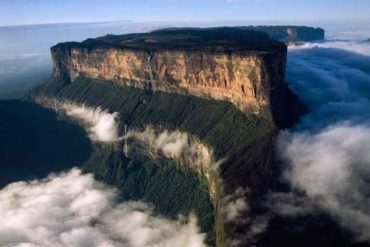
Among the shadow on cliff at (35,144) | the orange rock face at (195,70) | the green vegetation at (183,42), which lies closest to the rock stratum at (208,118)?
the orange rock face at (195,70)

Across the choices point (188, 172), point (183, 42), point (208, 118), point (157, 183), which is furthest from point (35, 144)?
point (208, 118)

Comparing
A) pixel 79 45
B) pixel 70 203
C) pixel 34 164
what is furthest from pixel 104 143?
pixel 79 45

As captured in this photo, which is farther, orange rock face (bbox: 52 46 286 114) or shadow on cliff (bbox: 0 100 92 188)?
shadow on cliff (bbox: 0 100 92 188)

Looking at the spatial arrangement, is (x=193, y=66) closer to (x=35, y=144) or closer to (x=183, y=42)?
(x=183, y=42)

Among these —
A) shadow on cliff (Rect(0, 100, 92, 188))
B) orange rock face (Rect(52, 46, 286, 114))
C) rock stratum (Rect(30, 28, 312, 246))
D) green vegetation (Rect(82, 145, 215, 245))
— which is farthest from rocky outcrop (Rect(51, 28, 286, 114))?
green vegetation (Rect(82, 145, 215, 245))

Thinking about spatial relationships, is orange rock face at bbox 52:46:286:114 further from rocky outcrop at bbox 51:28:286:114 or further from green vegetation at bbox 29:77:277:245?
green vegetation at bbox 29:77:277:245

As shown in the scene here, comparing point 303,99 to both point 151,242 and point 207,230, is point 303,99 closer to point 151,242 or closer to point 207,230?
point 207,230

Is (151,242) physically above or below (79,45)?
below
